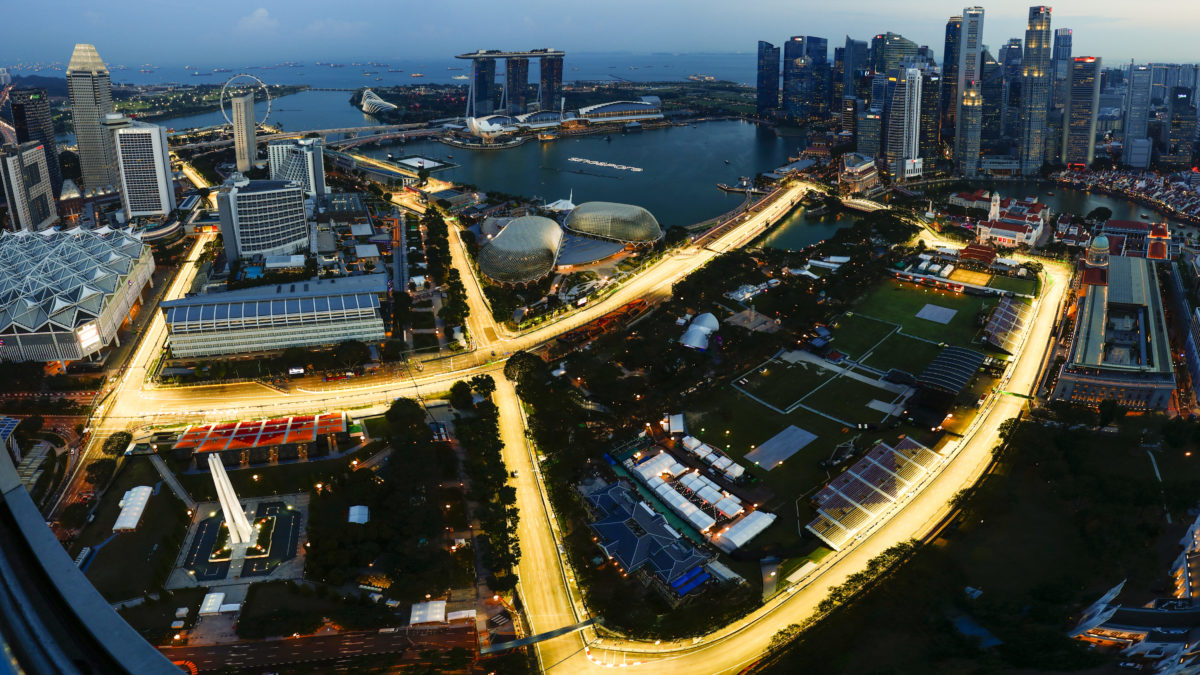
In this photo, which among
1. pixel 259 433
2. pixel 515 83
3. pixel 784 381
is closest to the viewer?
pixel 259 433

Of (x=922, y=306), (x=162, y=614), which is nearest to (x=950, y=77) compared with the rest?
(x=922, y=306)

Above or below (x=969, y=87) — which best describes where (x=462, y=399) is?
below

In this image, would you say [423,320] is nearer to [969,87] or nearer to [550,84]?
[969,87]

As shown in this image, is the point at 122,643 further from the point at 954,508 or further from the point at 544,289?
the point at 544,289

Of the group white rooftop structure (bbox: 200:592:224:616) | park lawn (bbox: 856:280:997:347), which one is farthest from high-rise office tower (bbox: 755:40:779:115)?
white rooftop structure (bbox: 200:592:224:616)

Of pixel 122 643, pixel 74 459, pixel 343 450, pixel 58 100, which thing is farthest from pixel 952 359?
pixel 58 100

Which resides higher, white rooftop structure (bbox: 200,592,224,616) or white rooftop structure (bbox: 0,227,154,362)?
white rooftop structure (bbox: 0,227,154,362)

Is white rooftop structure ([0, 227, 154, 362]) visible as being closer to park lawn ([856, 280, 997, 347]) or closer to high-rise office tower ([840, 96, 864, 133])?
park lawn ([856, 280, 997, 347])
